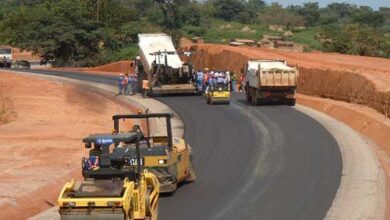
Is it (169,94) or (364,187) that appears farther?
(169,94)

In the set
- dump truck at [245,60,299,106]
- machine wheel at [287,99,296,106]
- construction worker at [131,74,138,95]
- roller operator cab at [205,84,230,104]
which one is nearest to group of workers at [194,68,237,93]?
roller operator cab at [205,84,230,104]

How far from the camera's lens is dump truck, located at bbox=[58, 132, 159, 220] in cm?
1193

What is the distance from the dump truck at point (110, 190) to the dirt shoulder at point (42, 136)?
3.66m

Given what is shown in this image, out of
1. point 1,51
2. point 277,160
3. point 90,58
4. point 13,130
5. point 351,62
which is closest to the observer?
point 277,160

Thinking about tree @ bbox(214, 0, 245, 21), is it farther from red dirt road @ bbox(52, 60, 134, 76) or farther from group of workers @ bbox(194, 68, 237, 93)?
group of workers @ bbox(194, 68, 237, 93)

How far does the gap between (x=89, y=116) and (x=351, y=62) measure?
33.2 metres

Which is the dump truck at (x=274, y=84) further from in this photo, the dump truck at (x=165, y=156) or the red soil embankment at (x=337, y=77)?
the dump truck at (x=165, y=156)

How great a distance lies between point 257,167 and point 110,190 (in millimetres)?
10997

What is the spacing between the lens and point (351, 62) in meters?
63.2

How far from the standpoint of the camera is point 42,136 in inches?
1137

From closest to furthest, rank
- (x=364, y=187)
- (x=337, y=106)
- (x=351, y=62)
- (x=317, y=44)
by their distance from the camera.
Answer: (x=364, y=187) → (x=337, y=106) → (x=351, y=62) → (x=317, y=44)

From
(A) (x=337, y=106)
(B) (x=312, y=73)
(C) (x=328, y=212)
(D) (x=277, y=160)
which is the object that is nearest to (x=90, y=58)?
(B) (x=312, y=73)

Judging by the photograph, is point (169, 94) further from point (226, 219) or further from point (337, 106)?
point (226, 219)

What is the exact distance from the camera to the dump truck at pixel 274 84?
3956cm
